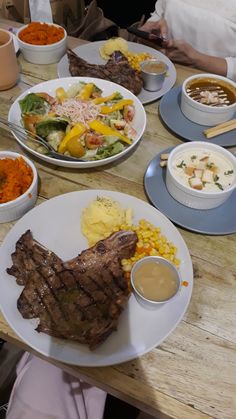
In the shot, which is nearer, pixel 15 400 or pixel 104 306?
pixel 104 306

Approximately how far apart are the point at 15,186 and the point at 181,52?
1.73 meters

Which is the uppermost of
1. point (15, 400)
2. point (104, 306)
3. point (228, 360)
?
point (104, 306)

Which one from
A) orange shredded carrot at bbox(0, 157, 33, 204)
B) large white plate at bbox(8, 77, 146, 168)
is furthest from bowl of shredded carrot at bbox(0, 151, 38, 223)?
large white plate at bbox(8, 77, 146, 168)

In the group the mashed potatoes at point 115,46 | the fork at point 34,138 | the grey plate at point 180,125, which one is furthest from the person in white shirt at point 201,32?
the fork at point 34,138

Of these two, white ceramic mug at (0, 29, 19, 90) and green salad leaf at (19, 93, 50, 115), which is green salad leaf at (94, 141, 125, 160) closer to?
green salad leaf at (19, 93, 50, 115)

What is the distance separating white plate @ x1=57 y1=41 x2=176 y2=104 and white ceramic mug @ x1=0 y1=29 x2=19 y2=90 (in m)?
0.29

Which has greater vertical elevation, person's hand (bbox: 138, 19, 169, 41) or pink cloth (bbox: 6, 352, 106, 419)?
person's hand (bbox: 138, 19, 169, 41)

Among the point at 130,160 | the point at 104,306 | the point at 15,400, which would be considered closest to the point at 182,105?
the point at 130,160

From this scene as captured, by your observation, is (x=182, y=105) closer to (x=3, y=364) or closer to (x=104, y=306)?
(x=104, y=306)

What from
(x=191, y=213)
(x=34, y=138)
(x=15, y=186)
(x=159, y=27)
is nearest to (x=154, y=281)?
(x=191, y=213)

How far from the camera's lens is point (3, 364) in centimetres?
227

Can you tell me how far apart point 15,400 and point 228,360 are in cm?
100

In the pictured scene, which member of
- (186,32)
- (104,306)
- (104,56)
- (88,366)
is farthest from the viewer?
(186,32)

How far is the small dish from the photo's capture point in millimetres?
2254
